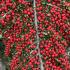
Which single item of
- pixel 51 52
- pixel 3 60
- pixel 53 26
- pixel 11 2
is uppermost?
pixel 11 2

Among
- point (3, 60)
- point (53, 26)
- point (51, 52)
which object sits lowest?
point (3, 60)

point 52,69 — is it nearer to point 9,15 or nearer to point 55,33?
point 55,33

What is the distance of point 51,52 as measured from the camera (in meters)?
10.5

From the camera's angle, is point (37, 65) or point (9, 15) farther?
point (9, 15)

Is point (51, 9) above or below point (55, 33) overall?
above

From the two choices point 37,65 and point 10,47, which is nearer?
point 37,65

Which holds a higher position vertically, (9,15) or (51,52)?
(9,15)

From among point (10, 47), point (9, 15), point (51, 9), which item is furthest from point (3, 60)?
point (51, 9)

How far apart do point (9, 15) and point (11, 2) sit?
1.72 feet

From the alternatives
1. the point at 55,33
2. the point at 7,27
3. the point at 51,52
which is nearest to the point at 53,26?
the point at 55,33

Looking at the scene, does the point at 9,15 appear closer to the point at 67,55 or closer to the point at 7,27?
the point at 7,27

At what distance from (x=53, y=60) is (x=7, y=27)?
2.29m

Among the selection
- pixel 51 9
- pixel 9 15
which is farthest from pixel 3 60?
pixel 51 9

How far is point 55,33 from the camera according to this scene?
1081cm
